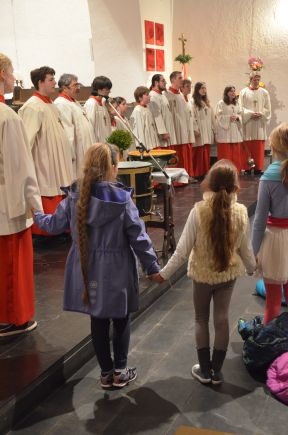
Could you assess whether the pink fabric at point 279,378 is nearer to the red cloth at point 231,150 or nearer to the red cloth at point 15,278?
the red cloth at point 15,278

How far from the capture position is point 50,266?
16.5ft

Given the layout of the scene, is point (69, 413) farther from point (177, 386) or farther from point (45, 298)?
point (45, 298)

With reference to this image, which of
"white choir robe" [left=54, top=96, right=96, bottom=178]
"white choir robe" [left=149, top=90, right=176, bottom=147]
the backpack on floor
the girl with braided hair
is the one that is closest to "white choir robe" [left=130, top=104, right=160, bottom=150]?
"white choir robe" [left=149, top=90, right=176, bottom=147]

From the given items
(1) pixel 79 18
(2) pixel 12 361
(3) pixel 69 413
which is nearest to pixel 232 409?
(3) pixel 69 413

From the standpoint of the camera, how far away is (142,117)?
27.4 ft

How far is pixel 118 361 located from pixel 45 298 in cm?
128

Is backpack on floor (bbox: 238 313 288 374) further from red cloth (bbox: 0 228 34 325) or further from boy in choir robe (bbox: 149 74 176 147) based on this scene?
boy in choir robe (bbox: 149 74 176 147)

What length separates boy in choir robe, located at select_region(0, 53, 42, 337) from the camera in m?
3.32

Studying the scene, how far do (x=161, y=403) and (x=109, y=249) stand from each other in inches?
36.4

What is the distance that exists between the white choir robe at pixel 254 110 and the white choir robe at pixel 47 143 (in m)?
5.49

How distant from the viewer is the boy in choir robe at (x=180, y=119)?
30.2ft

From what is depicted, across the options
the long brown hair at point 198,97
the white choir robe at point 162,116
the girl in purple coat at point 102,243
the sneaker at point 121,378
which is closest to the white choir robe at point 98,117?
the white choir robe at point 162,116

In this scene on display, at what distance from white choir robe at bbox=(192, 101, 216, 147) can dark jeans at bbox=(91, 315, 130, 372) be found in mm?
7090

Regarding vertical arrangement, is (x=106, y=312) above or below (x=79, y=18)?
below
